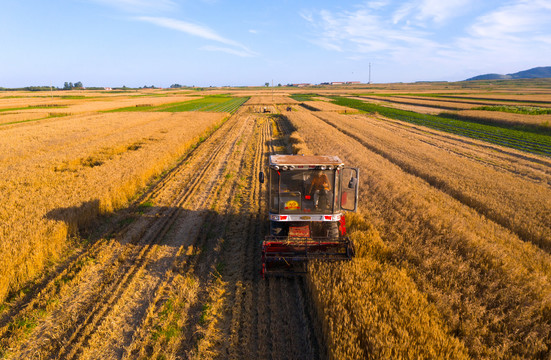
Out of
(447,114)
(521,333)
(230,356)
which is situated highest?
(447,114)

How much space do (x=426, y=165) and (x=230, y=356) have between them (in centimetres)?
1505

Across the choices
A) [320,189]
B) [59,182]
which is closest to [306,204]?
[320,189]

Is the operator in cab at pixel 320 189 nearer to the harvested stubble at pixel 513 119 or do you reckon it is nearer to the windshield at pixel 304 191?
the windshield at pixel 304 191

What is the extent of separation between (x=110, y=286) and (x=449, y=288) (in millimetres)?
7332

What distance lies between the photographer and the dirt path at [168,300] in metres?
4.99

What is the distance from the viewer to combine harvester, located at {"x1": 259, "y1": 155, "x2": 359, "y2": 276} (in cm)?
680

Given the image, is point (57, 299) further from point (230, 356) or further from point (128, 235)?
point (230, 356)

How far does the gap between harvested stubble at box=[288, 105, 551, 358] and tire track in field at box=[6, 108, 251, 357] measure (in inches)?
171

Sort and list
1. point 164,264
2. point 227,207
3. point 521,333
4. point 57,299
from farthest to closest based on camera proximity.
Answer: point 227,207 < point 164,264 < point 57,299 < point 521,333

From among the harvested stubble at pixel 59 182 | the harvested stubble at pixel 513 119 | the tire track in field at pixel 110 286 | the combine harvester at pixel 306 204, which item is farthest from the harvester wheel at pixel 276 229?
the harvested stubble at pixel 513 119

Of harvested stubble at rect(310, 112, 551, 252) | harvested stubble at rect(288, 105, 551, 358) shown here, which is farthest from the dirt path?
harvested stubble at rect(310, 112, 551, 252)

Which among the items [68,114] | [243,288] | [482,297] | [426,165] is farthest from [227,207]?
[68,114]

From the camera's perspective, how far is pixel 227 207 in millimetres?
11102

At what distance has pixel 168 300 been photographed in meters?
6.05
